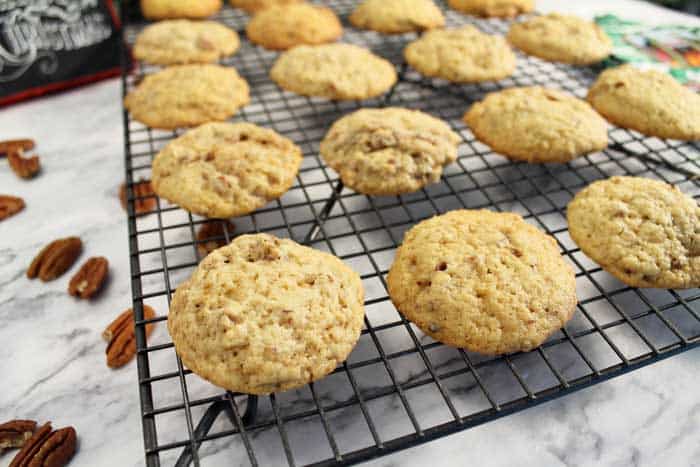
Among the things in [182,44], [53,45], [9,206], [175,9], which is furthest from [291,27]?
[9,206]

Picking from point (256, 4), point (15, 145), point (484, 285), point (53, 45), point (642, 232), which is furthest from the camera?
point (256, 4)

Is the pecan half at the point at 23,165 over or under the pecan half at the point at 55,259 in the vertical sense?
over

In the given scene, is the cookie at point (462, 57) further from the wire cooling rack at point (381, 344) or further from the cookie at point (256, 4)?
the cookie at point (256, 4)

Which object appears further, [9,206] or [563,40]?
[563,40]

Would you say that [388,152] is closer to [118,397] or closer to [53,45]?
[118,397]

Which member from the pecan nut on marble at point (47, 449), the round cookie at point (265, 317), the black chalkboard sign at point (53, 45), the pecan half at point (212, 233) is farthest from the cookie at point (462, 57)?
the pecan nut on marble at point (47, 449)

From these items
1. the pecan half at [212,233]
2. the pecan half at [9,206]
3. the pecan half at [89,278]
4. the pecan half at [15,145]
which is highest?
the pecan half at [15,145]

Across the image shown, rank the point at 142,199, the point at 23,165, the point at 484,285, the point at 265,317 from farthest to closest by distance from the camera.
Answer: the point at 23,165 < the point at 142,199 < the point at 484,285 < the point at 265,317
